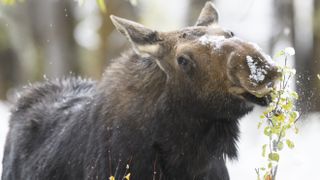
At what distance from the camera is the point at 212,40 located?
29.0 ft

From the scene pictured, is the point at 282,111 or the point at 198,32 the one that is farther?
the point at 198,32

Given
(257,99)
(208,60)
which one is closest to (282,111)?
(257,99)

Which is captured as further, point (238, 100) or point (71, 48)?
point (71, 48)

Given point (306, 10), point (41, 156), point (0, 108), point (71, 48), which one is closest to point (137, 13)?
point (71, 48)

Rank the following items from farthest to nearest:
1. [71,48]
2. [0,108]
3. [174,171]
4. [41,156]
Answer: [71,48], [0,108], [41,156], [174,171]

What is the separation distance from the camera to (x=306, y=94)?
935cm

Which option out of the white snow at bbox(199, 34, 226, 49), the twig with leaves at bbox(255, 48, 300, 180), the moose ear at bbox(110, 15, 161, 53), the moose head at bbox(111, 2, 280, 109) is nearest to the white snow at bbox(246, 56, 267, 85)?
the moose head at bbox(111, 2, 280, 109)

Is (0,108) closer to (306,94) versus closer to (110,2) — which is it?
(110,2)

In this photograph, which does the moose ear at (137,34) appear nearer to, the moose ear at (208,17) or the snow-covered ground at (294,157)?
the moose ear at (208,17)

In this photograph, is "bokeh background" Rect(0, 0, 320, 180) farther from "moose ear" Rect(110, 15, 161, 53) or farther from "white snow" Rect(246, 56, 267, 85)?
"white snow" Rect(246, 56, 267, 85)

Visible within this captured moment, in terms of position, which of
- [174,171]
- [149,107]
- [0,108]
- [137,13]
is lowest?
[174,171]

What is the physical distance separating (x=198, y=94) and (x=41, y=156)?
199cm

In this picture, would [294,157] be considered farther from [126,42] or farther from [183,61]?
[126,42]

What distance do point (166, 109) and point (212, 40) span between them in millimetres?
803
